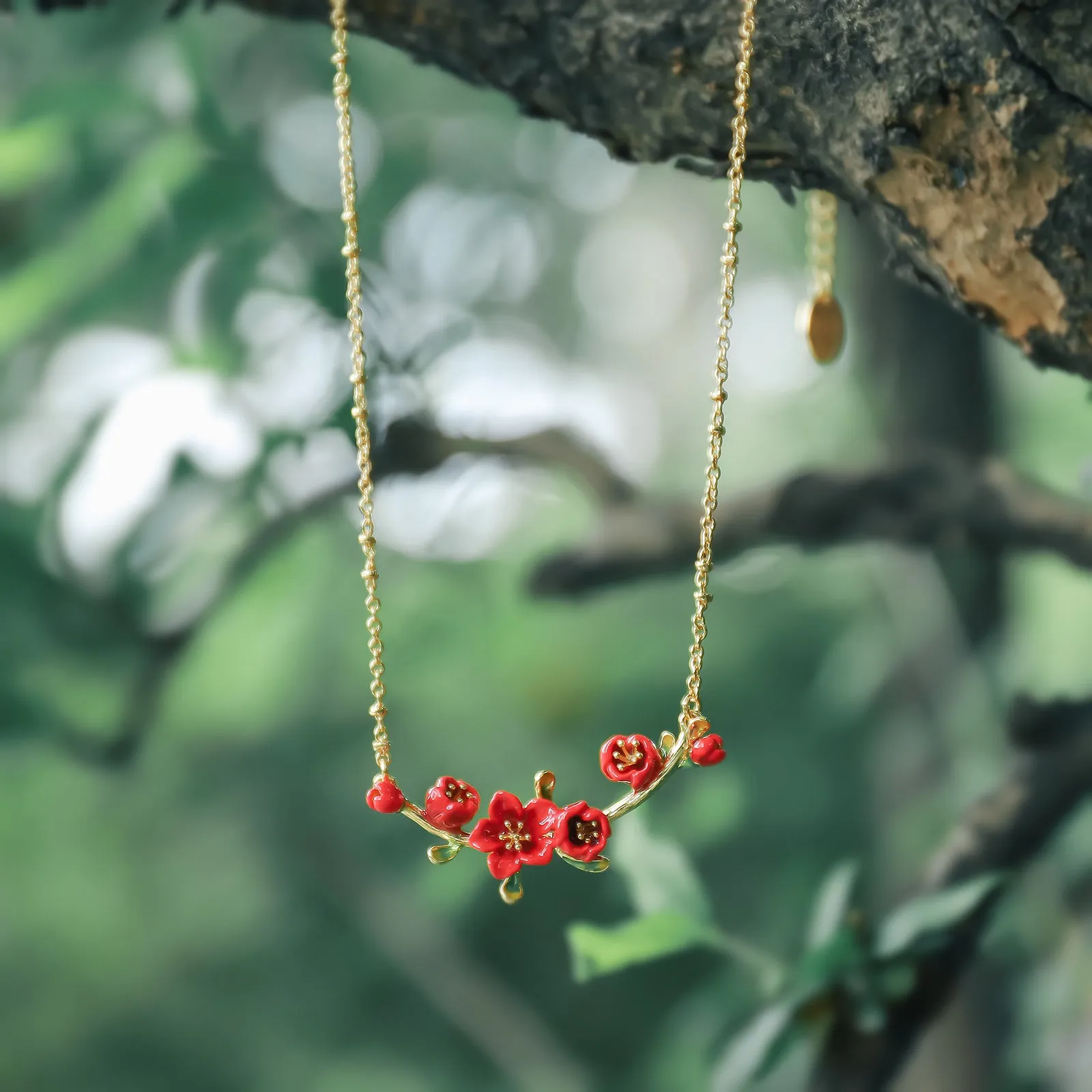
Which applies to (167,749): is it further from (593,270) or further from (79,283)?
(593,270)

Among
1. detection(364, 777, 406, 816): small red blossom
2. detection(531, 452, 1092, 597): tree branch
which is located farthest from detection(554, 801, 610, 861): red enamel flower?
detection(531, 452, 1092, 597): tree branch

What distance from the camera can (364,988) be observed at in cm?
161

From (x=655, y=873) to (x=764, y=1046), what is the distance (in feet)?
0.61

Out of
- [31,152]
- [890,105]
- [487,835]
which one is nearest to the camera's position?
[890,105]

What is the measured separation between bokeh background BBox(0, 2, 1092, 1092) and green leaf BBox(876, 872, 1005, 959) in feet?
1.24

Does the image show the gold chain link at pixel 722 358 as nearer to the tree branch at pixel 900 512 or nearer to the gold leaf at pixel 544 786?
the gold leaf at pixel 544 786

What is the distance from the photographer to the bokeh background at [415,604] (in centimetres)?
134

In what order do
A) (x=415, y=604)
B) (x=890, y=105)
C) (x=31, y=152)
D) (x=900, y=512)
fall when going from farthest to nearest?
(x=415, y=604) < (x=31, y=152) < (x=900, y=512) < (x=890, y=105)

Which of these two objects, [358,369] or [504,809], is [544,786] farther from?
[358,369]

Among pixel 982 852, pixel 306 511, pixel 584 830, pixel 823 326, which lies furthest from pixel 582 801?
pixel 306 511

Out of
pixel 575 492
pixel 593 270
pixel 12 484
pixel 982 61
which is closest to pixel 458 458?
pixel 575 492

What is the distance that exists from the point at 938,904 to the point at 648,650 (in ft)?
2.00

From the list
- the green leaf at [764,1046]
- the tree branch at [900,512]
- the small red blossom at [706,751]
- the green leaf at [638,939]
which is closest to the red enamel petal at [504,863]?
the small red blossom at [706,751]

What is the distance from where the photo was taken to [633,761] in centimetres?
73
